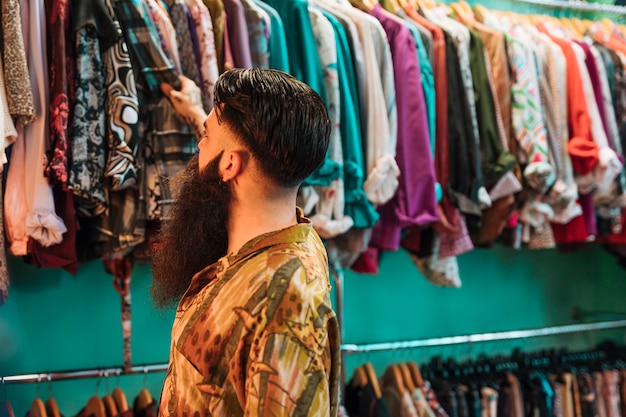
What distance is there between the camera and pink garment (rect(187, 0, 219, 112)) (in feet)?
6.49

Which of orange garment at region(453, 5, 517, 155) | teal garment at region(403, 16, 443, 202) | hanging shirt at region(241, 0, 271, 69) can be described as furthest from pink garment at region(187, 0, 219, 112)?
orange garment at region(453, 5, 517, 155)

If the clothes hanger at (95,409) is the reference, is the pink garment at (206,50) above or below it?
above

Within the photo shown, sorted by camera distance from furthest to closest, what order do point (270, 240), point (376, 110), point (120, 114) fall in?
1. point (376, 110)
2. point (120, 114)
3. point (270, 240)

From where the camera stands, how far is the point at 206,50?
1984mm

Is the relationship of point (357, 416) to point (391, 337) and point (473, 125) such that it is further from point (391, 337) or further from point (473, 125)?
point (473, 125)

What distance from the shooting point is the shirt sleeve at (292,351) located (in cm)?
103

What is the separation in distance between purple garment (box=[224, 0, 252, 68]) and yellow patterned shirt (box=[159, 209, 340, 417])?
0.95 meters

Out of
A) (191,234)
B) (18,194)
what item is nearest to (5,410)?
(18,194)

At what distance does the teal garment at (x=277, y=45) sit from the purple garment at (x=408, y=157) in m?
0.43

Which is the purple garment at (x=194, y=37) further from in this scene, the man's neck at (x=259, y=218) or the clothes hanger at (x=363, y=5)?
the man's neck at (x=259, y=218)

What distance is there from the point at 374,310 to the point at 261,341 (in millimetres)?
2094

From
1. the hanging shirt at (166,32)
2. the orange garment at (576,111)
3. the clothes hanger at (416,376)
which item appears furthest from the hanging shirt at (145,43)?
the orange garment at (576,111)

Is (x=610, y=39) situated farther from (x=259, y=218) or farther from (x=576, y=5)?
(x=259, y=218)

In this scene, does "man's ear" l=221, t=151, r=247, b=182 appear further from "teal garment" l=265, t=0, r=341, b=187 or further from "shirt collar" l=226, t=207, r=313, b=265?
"teal garment" l=265, t=0, r=341, b=187
